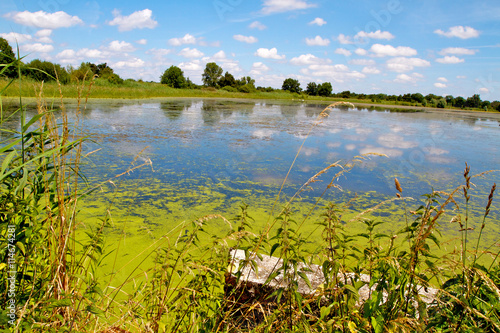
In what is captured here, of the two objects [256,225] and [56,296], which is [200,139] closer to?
[256,225]

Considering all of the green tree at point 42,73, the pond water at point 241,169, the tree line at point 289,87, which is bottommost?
the pond water at point 241,169

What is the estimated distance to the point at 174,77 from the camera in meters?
43.7

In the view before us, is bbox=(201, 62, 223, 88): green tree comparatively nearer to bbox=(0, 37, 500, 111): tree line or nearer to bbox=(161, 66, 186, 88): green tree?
bbox=(0, 37, 500, 111): tree line

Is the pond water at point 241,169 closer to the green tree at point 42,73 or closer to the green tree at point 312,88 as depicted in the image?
the green tree at point 42,73

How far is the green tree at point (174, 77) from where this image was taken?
43.0m

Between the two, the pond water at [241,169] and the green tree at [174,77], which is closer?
the pond water at [241,169]

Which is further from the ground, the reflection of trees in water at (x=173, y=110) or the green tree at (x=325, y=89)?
the green tree at (x=325, y=89)

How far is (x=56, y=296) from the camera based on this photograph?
112cm

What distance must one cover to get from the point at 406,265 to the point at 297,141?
20.0ft

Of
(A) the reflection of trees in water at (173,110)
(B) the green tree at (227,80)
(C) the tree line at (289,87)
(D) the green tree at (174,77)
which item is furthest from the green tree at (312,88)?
(A) the reflection of trees in water at (173,110)

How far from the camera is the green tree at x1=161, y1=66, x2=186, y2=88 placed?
4303 centimetres

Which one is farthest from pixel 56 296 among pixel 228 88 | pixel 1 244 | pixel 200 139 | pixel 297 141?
pixel 228 88

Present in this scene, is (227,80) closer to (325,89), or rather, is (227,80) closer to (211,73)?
(211,73)

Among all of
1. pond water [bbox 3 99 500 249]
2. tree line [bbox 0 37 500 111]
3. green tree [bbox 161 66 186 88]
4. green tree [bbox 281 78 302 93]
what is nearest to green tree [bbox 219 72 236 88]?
tree line [bbox 0 37 500 111]
